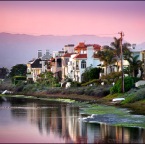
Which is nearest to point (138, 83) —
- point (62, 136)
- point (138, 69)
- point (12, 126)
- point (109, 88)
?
point (109, 88)

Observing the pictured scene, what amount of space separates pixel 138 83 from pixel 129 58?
32.3 ft

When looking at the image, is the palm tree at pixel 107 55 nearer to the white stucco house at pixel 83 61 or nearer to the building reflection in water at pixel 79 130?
the white stucco house at pixel 83 61

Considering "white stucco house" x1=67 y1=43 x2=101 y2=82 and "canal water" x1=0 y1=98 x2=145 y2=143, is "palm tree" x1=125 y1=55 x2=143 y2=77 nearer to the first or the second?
"white stucco house" x1=67 y1=43 x2=101 y2=82

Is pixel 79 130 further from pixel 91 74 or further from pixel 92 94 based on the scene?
pixel 91 74

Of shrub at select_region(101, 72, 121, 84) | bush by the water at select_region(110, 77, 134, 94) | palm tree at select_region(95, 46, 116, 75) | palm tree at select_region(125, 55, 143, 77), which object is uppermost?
palm tree at select_region(95, 46, 116, 75)

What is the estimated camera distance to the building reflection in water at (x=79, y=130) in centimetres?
3581

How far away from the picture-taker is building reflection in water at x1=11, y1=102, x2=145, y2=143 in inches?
1410

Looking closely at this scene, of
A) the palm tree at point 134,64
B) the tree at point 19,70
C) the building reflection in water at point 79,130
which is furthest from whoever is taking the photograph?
the tree at point 19,70

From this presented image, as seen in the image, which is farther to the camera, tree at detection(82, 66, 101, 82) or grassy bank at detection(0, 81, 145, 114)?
tree at detection(82, 66, 101, 82)

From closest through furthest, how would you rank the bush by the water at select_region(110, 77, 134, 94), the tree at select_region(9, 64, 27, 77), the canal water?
the canal water < the bush by the water at select_region(110, 77, 134, 94) < the tree at select_region(9, 64, 27, 77)

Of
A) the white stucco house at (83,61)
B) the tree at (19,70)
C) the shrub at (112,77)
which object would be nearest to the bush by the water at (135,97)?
the shrub at (112,77)

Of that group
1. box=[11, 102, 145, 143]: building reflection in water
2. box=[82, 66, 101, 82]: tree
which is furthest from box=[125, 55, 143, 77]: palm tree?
box=[11, 102, 145, 143]: building reflection in water

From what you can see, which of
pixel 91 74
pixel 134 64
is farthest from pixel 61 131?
pixel 91 74

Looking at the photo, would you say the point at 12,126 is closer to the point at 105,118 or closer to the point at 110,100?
the point at 105,118
